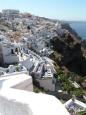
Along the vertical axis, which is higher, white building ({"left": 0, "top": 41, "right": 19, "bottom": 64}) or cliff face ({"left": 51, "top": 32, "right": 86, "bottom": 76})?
white building ({"left": 0, "top": 41, "right": 19, "bottom": 64})

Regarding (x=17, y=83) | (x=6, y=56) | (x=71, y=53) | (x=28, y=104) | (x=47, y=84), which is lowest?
(x=71, y=53)

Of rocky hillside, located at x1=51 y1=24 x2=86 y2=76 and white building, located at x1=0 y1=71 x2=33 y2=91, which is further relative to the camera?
rocky hillside, located at x1=51 y1=24 x2=86 y2=76

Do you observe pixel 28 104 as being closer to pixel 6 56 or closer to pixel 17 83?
pixel 17 83

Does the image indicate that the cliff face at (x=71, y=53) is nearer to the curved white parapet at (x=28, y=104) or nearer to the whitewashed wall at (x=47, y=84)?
the whitewashed wall at (x=47, y=84)

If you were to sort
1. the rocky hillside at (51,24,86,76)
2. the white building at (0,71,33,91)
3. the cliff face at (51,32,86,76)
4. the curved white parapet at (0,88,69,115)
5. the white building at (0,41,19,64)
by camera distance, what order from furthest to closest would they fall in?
the cliff face at (51,32,86,76), the rocky hillside at (51,24,86,76), the white building at (0,41,19,64), the white building at (0,71,33,91), the curved white parapet at (0,88,69,115)

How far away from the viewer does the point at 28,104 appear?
3910mm

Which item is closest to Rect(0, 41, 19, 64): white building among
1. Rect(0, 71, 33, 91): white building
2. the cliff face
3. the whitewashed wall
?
the whitewashed wall

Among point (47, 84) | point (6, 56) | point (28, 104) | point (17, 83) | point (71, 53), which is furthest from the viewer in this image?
point (71, 53)

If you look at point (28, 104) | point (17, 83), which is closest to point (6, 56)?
point (17, 83)

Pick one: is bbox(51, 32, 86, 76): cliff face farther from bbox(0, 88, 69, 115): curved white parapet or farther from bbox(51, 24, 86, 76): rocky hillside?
bbox(0, 88, 69, 115): curved white parapet

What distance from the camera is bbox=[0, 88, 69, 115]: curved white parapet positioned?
11.6 feet

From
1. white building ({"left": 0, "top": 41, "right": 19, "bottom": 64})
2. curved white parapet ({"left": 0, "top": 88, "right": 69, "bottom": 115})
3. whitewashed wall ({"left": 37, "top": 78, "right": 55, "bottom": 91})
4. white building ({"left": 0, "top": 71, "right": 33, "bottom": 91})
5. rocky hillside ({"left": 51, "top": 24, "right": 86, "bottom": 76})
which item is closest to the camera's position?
curved white parapet ({"left": 0, "top": 88, "right": 69, "bottom": 115})

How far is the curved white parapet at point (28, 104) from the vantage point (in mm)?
3545

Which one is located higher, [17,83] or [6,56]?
[17,83]
